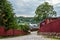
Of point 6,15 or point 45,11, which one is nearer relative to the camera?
point 6,15

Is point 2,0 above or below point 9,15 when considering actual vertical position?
above

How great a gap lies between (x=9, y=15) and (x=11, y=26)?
7.68 ft

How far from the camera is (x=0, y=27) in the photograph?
35.3 m

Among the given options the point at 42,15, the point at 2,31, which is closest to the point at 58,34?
the point at 2,31

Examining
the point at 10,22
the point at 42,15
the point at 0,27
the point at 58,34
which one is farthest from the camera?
the point at 42,15

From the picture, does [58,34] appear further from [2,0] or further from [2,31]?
[2,0]

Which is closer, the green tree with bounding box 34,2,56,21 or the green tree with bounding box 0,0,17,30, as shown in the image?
the green tree with bounding box 0,0,17,30

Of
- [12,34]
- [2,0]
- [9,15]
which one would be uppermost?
[2,0]

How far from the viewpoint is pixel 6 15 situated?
37.0m

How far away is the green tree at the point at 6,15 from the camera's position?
36156 millimetres

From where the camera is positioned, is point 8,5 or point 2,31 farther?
point 8,5

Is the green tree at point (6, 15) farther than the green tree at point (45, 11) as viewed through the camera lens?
No

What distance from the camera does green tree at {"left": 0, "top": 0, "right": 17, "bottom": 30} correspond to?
36.2 m

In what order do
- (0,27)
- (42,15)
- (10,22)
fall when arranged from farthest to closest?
(42,15), (10,22), (0,27)
